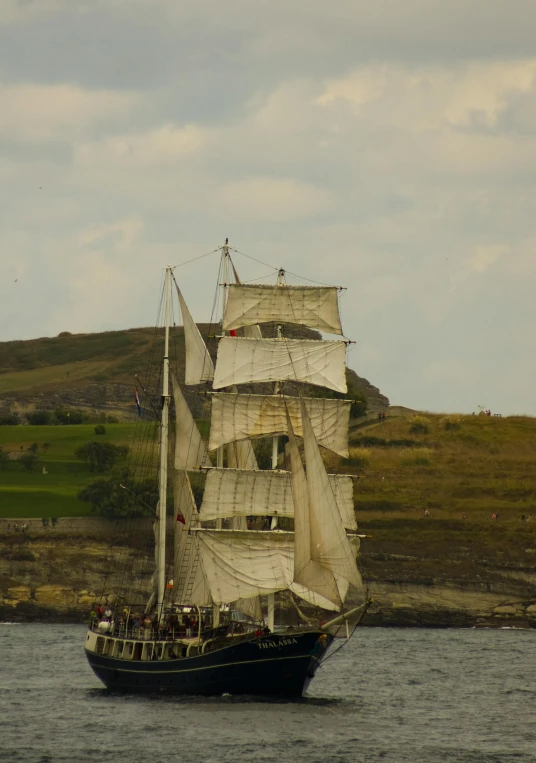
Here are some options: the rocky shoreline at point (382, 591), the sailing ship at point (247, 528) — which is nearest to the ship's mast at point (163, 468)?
the sailing ship at point (247, 528)

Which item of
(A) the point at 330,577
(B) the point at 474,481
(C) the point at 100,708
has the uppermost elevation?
(B) the point at 474,481

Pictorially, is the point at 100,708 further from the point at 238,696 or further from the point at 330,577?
the point at 330,577

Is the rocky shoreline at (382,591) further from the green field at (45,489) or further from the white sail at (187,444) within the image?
the white sail at (187,444)

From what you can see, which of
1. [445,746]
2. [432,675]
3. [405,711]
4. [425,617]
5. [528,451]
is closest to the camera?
[445,746]

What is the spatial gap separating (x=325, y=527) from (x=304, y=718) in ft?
34.9

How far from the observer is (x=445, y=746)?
226 ft

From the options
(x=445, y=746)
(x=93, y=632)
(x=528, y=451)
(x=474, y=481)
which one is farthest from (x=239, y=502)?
(x=528, y=451)

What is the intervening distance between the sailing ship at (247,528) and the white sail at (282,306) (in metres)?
0.06

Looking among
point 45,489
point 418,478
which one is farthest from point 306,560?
point 45,489

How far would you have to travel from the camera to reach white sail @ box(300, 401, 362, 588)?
82250 mm

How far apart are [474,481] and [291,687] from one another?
314ft

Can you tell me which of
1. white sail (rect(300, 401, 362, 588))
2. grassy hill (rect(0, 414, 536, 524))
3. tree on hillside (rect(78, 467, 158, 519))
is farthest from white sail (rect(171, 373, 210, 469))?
grassy hill (rect(0, 414, 536, 524))

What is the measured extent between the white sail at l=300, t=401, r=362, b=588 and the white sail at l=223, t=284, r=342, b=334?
15.4m

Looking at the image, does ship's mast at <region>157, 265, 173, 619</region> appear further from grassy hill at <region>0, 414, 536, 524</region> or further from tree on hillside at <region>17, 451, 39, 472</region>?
tree on hillside at <region>17, 451, 39, 472</region>
